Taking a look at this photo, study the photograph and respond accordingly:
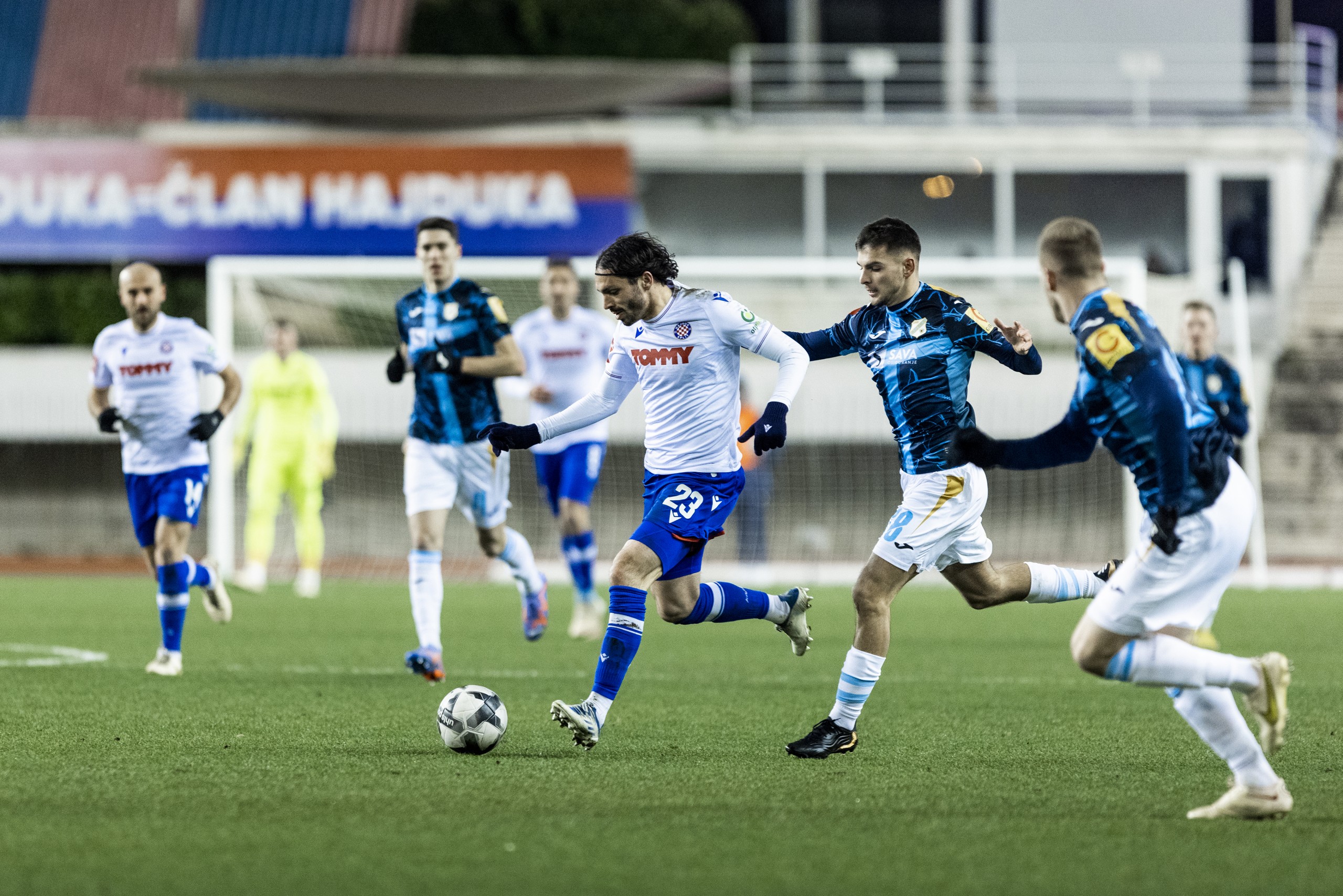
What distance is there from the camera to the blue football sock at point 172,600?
8.98m

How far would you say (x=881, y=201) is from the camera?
26172 mm

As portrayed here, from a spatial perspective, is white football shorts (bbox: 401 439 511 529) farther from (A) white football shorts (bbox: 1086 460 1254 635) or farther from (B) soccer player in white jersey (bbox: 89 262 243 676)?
(A) white football shorts (bbox: 1086 460 1254 635)

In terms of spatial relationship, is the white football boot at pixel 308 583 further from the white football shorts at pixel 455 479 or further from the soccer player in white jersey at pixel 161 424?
the white football shorts at pixel 455 479

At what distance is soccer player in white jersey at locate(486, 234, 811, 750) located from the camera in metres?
6.52

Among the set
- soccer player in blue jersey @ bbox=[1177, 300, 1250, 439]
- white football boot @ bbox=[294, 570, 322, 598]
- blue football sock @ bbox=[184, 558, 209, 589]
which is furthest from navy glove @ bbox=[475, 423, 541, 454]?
white football boot @ bbox=[294, 570, 322, 598]

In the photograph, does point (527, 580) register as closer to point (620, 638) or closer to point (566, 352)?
point (566, 352)

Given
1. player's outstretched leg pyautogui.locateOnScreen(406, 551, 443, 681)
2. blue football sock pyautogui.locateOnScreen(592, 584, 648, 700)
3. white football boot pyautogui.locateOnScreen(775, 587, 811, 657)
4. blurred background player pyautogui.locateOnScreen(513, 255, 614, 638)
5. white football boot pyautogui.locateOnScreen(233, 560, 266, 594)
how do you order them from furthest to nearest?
white football boot pyautogui.locateOnScreen(233, 560, 266, 594) → blurred background player pyautogui.locateOnScreen(513, 255, 614, 638) → player's outstretched leg pyautogui.locateOnScreen(406, 551, 443, 681) → white football boot pyautogui.locateOnScreen(775, 587, 811, 657) → blue football sock pyautogui.locateOnScreen(592, 584, 648, 700)

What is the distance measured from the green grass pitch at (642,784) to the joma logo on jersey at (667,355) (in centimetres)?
151

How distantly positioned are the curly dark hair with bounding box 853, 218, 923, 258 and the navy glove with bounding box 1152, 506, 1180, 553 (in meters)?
1.97

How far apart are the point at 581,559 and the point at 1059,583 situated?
4.92 m

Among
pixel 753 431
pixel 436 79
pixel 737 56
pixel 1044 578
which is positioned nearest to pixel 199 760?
pixel 753 431

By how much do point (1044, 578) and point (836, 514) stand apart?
13.1 meters

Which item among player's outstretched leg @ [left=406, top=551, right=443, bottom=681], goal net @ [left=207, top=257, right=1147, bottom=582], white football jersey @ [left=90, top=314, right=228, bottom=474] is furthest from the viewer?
goal net @ [left=207, top=257, right=1147, bottom=582]

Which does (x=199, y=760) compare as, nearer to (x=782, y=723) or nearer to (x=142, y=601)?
(x=782, y=723)
